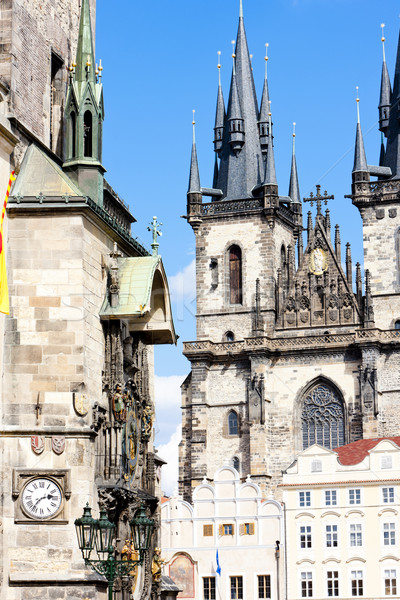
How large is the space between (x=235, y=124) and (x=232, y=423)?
51.9 ft

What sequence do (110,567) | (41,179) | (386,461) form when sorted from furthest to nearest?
(386,461) → (41,179) → (110,567)

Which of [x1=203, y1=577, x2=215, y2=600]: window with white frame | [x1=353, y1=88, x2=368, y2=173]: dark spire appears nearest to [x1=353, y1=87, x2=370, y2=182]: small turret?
[x1=353, y1=88, x2=368, y2=173]: dark spire

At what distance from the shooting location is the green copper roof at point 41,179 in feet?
62.3

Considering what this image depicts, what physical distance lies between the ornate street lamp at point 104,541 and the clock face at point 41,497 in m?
0.57

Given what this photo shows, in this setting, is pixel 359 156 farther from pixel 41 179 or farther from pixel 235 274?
pixel 41 179

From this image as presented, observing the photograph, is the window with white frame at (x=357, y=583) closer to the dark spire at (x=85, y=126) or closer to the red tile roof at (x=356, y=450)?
the red tile roof at (x=356, y=450)

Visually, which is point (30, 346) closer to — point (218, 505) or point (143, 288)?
point (143, 288)

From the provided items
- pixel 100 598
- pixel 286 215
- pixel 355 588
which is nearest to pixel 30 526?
pixel 100 598

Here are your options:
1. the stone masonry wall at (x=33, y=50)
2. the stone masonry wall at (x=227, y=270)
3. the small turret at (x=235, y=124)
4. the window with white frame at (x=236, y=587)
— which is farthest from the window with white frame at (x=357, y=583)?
the stone masonry wall at (x=33, y=50)

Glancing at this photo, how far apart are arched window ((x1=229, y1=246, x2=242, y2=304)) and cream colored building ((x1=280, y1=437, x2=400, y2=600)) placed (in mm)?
12261

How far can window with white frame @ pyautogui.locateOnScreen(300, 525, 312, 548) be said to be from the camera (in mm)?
50844

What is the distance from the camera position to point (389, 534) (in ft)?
163

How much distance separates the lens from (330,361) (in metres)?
59.7

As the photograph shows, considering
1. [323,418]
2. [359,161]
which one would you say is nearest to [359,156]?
[359,161]
